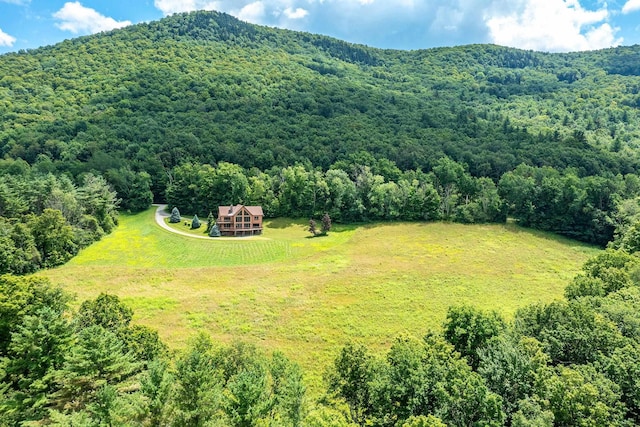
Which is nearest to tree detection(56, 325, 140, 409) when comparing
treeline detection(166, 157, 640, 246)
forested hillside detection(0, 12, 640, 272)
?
forested hillside detection(0, 12, 640, 272)

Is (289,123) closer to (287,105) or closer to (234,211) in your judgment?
(287,105)

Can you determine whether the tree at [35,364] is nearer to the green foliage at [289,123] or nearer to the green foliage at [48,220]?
the green foliage at [48,220]

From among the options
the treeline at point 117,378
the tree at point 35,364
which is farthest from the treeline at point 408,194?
the tree at point 35,364

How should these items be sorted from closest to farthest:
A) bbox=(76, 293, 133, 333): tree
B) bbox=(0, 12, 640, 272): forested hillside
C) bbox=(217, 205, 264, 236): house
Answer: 1. bbox=(76, 293, 133, 333): tree
2. bbox=(217, 205, 264, 236): house
3. bbox=(0, 12, 640, 272): forested hillside

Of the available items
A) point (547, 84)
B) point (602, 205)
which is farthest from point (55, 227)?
point (547, 84)

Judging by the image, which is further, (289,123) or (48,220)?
(289,123)

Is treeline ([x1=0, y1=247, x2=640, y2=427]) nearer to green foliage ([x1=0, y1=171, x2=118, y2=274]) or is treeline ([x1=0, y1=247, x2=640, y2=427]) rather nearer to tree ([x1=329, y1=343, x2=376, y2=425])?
tree ([x1=329, y1=343, x2=376, y2=425])

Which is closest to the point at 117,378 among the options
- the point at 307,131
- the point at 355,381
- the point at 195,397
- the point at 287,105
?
the point at 195,397

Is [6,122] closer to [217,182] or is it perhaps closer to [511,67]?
[217,182]
